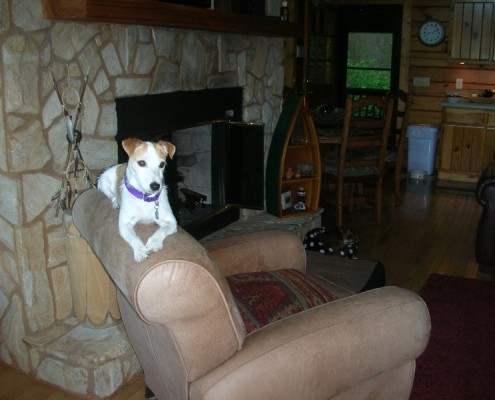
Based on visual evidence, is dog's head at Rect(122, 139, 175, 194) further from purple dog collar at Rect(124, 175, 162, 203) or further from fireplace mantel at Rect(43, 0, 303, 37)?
fireplace mantel at Rect(43, 0, 303, 37)

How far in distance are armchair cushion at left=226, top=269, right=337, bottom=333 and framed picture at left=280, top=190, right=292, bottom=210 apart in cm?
194

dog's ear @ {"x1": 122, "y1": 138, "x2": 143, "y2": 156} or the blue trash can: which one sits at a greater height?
dog's ear @ {"x1": 122, "y1": 138, "x2": 143, "y2": 156}

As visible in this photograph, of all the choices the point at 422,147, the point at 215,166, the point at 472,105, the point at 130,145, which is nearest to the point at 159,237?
the point at 130,145

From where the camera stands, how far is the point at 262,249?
224 centimetres

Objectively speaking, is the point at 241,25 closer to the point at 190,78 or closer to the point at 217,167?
the point at 190,78

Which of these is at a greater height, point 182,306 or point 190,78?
point 190,78

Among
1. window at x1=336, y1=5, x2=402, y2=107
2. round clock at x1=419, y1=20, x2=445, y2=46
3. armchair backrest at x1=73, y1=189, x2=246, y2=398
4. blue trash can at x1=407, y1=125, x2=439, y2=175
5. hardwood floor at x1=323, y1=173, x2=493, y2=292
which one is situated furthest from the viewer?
window at x1=336, y1=5, x2=402, y2=107

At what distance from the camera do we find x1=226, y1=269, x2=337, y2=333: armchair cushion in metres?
1.82

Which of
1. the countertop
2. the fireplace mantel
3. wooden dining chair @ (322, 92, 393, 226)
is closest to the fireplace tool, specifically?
the fireplace mantel

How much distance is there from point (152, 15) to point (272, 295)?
1280mm

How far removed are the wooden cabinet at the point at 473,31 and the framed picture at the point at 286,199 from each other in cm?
334

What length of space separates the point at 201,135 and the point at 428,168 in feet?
12.1

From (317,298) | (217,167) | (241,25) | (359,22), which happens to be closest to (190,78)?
(241,25)

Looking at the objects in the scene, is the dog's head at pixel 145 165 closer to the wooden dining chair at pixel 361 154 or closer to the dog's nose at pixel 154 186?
the dog's nose at pixel 154 186
